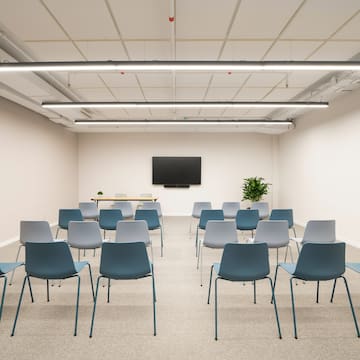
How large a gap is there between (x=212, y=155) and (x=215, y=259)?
6.30 m

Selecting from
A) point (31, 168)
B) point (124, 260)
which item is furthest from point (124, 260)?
point (31, 168)

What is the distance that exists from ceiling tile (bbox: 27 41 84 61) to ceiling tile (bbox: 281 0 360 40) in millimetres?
3060

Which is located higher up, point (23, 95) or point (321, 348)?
point (23, 95)

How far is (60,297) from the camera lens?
11.2ft

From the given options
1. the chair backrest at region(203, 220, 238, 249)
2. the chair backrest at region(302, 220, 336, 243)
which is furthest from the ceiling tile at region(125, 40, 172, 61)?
the chair backrest at region(302, 220, 336, 243)

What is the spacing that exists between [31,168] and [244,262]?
261 inches

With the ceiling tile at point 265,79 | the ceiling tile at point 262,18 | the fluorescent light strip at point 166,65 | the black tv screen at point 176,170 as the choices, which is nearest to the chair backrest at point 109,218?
the fluorescent light strip at point 166,65

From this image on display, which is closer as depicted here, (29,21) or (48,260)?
(48,260)

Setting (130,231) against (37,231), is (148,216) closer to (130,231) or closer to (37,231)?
(130,231)

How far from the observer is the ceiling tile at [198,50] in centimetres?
418

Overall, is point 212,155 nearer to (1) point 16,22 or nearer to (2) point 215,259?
(2) point 215,259

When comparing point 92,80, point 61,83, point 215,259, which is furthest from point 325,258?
point 61,83

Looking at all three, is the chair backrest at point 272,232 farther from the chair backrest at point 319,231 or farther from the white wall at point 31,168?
the white wall at point 31,168

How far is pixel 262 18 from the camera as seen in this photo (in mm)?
3520
